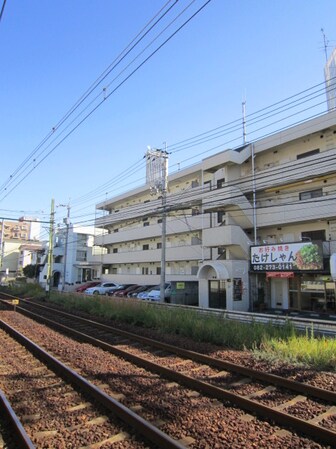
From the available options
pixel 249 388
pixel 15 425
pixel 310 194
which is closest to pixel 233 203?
pixel 310 194

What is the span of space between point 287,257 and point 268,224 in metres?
3.86

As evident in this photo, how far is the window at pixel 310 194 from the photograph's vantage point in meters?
24.9

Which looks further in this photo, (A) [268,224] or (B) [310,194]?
(A) [268,224]

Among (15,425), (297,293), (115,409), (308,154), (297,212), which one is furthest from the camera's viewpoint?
(308,154)

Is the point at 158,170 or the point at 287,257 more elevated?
the point at 158,170

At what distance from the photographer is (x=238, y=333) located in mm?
11852

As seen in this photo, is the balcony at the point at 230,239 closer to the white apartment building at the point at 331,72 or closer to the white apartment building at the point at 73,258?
the white apartment building at the point at 331,72

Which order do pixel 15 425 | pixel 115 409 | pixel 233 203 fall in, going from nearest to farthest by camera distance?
pixel 15 425
pixel 115 409
pixel 233 203

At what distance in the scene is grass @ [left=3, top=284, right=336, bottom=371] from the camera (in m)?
9.36

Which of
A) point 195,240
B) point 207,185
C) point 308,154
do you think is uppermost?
point 308,154

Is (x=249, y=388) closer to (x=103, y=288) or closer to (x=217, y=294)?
(x=217, y=294)

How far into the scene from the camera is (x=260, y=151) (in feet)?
93.5

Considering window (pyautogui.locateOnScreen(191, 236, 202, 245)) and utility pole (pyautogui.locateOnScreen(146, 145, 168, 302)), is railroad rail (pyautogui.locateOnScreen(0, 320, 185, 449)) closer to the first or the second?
utility pole (pyautogui.locateOnScreen(146, 145, 168, 302))

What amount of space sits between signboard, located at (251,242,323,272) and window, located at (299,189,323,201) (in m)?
4.23
